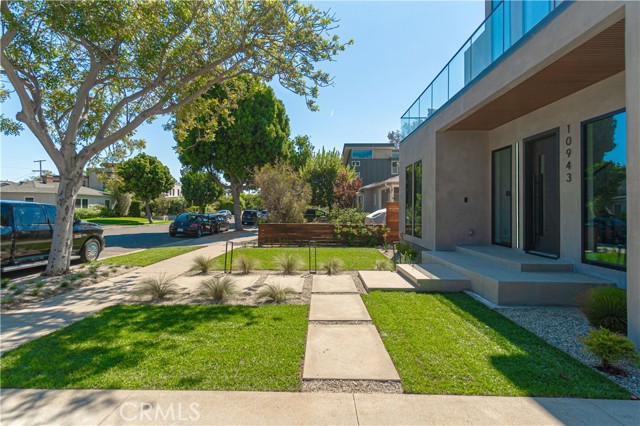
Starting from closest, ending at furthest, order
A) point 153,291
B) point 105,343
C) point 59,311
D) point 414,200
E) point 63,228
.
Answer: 1. point 105,343
2. point 59,311
3. point 153,291
4. point 63,228
5. point 414,200

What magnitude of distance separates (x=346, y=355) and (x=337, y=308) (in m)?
1.72

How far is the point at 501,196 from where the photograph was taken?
929cm

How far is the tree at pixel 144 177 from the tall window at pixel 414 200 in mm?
31117

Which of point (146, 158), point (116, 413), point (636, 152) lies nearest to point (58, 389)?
point (116, 413)

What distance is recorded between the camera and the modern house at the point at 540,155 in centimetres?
445

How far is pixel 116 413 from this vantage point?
8.79 ft

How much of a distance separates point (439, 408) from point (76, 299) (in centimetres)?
664

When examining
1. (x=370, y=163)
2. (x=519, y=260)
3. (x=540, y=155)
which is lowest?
(x=519, y=260)

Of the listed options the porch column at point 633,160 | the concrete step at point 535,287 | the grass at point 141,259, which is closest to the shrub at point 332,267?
the concrete step at point 535,287

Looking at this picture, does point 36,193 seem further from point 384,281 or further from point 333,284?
point 384,281

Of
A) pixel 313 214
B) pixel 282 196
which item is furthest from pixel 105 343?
pixel 313 214

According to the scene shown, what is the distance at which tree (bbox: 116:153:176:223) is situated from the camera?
34781mm

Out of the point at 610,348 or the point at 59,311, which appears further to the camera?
the point at 59,311

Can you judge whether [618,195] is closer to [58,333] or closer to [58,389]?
[58,389]
